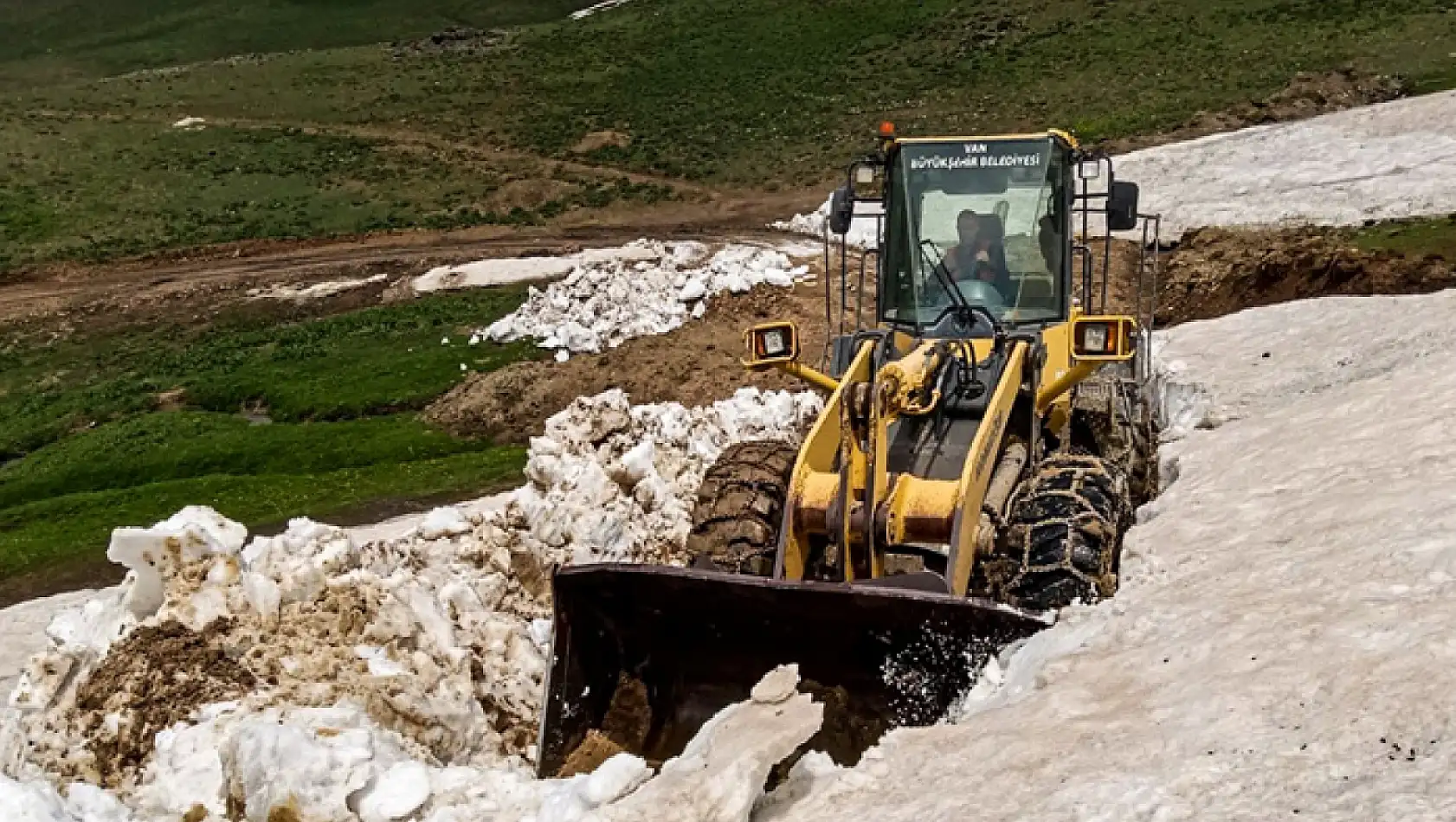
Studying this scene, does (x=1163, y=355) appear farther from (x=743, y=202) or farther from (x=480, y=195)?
(x=480, y=195)

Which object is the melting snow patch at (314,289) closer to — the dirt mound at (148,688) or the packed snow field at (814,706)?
the packed snow field at (814,706)

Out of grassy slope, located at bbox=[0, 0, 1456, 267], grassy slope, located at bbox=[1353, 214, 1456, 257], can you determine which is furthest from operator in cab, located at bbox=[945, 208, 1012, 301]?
grassy slope, located at bbox=[0, 0, 1456, 267]

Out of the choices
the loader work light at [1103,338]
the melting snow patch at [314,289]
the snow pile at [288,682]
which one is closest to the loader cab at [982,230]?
the loader work light at [1103,338]

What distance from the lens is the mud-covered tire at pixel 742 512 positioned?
9.38m

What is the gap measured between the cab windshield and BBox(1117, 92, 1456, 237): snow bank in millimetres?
18307

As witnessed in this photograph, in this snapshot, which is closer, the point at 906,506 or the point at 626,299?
the point at 906,506

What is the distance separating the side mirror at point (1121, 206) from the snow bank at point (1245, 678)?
2189 mm

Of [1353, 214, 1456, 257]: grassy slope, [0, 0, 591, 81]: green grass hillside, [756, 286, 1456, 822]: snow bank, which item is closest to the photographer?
[756, 286, 1456, 822]: snow bank

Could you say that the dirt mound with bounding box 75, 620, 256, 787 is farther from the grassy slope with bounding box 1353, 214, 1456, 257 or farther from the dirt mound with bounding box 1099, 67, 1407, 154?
the dirt mound with bounding box 1099, 67, 1407, 154

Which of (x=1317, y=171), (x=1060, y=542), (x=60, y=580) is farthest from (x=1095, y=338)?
(x=1317, y=171)

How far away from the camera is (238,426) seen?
2641cm

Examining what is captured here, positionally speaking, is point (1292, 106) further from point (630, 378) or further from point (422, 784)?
point (422, 784)

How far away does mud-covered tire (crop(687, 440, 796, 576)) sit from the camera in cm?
938

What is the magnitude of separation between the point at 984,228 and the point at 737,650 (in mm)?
4163
